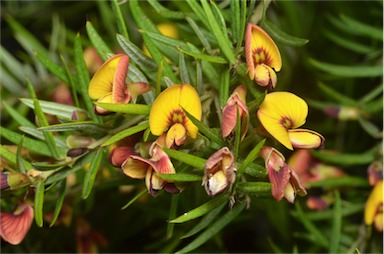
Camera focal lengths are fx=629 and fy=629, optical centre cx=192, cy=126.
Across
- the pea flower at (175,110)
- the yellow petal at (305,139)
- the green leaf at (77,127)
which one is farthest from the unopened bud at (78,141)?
the yellow petal at (305,139)

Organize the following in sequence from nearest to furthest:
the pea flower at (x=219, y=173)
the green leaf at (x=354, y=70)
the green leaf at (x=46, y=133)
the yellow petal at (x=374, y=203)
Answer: the pea flower at (x=219, y=173)
the green leaf at (x=46, y=133)
the yellow petal at (x=374, y=203)
the green leaf at (x=354, y=70)

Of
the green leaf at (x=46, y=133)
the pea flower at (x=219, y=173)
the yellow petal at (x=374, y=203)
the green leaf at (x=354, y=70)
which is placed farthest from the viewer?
the green leaf at (x=354, y=70)

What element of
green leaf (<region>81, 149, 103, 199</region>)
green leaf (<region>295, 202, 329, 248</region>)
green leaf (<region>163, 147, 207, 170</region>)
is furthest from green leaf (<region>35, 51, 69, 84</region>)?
green leaf (<region>295, 202, 329, 248</region>)

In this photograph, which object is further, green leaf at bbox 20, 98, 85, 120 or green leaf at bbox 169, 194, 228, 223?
green leaf at bbox 20, 98, 85, 120

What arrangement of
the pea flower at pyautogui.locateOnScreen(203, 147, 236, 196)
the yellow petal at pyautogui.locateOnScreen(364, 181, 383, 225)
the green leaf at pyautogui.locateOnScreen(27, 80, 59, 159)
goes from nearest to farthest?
1. the pea flower at pyautogui.locateOnScreen(203, 147, 236, 196)
2. the green leaf at pyautogui.locateOnScreen(27, 80, 59, 159)
3. the yellow petal at pyautogui.locateOnScreen(364, 181, 383, 225)

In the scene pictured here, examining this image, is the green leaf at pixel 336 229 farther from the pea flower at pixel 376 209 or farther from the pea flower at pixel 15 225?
the pea flower at pixel 15 225

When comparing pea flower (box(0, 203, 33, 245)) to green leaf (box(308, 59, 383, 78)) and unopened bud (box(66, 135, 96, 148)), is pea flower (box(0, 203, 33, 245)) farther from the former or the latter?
green leaf (box(308, 59, 383, 78))

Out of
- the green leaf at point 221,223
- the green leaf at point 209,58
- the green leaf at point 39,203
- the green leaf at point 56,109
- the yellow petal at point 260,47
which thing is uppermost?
the yellow petal at point 260,47
